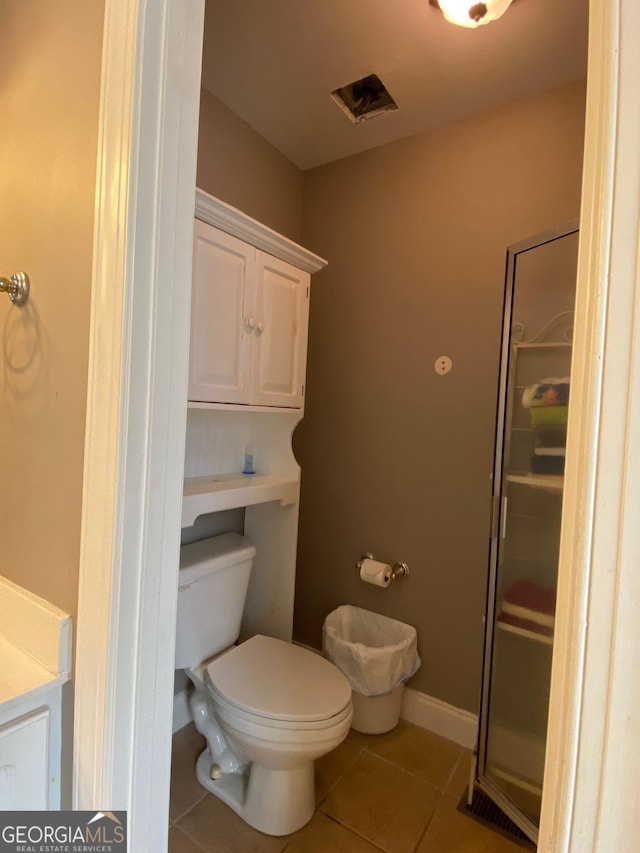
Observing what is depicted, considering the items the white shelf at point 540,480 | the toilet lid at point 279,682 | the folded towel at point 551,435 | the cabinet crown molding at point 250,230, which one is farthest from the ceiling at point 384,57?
the toilet lid at point 279,682

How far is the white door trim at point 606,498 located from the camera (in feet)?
1.31

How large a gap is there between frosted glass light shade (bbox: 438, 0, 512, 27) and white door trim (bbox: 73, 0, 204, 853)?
85cm

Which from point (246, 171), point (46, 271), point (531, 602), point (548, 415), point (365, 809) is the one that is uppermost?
point (246, 171)

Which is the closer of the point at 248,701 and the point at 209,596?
the point at 248,701

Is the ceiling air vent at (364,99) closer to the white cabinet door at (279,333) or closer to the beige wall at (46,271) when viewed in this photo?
the white cabinet door at (279,333)

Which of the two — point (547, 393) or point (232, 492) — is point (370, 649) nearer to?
point (232, 492)

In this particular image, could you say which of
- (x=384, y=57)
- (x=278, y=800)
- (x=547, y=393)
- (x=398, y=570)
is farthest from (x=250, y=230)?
(x=278, y=800)

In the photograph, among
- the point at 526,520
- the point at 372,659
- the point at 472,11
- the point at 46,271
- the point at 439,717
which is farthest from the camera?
the point at 439,717

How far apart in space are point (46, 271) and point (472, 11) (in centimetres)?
136

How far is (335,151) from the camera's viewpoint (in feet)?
6.52

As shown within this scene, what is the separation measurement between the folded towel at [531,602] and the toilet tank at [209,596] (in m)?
0.95

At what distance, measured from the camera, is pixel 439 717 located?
1793 millimetres

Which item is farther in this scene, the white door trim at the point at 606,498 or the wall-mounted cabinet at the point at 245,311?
the wall-mounted cabinet at the point at 245,311

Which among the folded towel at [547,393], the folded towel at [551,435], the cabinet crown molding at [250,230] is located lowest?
the folded towel at [551,435]
